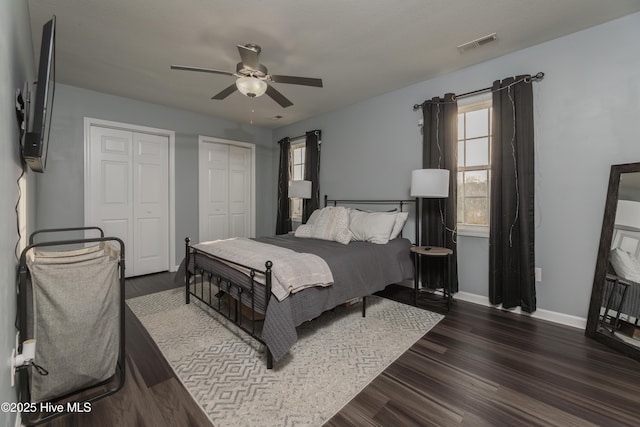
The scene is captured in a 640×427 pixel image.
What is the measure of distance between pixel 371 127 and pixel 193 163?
296 cm

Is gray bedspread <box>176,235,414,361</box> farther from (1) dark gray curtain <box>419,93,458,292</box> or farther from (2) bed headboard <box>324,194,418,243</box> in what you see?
(2) bed headboard <box>324,194,418,243</box>

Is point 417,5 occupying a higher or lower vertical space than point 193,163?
higher

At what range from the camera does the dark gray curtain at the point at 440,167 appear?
3.19m

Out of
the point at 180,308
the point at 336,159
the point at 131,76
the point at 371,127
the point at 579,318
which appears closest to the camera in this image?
the point at 579,318

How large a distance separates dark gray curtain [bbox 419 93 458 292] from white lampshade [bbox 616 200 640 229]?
128cm

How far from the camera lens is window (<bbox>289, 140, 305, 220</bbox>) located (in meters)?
5.36

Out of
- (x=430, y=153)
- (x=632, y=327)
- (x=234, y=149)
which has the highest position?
(x=234, y=149)

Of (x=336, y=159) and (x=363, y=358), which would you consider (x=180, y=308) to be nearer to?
(x=363, y=358)

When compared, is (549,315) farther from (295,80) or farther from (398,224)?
(295,80)

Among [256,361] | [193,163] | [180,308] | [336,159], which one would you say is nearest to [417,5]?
[336,159]

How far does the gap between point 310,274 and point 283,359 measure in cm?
64

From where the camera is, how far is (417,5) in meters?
2.12

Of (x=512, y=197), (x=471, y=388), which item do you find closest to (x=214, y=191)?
(x=512, y=197)

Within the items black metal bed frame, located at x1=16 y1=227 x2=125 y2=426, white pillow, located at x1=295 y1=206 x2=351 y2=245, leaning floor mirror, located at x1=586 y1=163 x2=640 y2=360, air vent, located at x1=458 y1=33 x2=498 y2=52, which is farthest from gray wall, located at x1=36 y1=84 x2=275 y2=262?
leaning floor mirror, located at x1=586 y1=163 x2=640 y2=360
